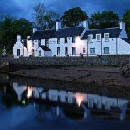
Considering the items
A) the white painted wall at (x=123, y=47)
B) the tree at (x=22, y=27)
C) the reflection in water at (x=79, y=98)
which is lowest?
the reflection in water at (x=79, y=98)

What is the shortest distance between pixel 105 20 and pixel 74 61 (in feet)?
A: 121

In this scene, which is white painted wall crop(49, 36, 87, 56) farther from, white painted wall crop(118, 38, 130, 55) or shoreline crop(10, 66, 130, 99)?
shoreline crop(10, 66, 130, 99)

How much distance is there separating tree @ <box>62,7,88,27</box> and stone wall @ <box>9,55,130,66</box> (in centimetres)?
4262

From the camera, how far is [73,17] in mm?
115688

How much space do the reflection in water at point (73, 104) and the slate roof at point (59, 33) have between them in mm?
41650

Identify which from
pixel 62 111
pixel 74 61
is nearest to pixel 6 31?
pixel 74 61

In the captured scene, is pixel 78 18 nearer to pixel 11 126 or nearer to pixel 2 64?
pixel 2 64

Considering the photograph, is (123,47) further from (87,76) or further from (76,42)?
(87,76)

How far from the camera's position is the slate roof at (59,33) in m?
82.4

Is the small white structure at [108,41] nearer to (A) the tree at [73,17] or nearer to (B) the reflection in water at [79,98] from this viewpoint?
(A) the tree at [73,17]

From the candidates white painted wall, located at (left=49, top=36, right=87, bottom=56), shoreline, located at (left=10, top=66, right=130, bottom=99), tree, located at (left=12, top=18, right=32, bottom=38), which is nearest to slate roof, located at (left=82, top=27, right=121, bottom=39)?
white painted wall, located at (left=49, top=36, right=87, bottom=56)

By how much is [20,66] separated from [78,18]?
1821 inches

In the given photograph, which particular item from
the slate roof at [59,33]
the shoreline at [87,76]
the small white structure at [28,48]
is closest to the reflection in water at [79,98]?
the shoreline at [87,76]

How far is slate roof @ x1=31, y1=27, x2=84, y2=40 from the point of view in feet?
271
